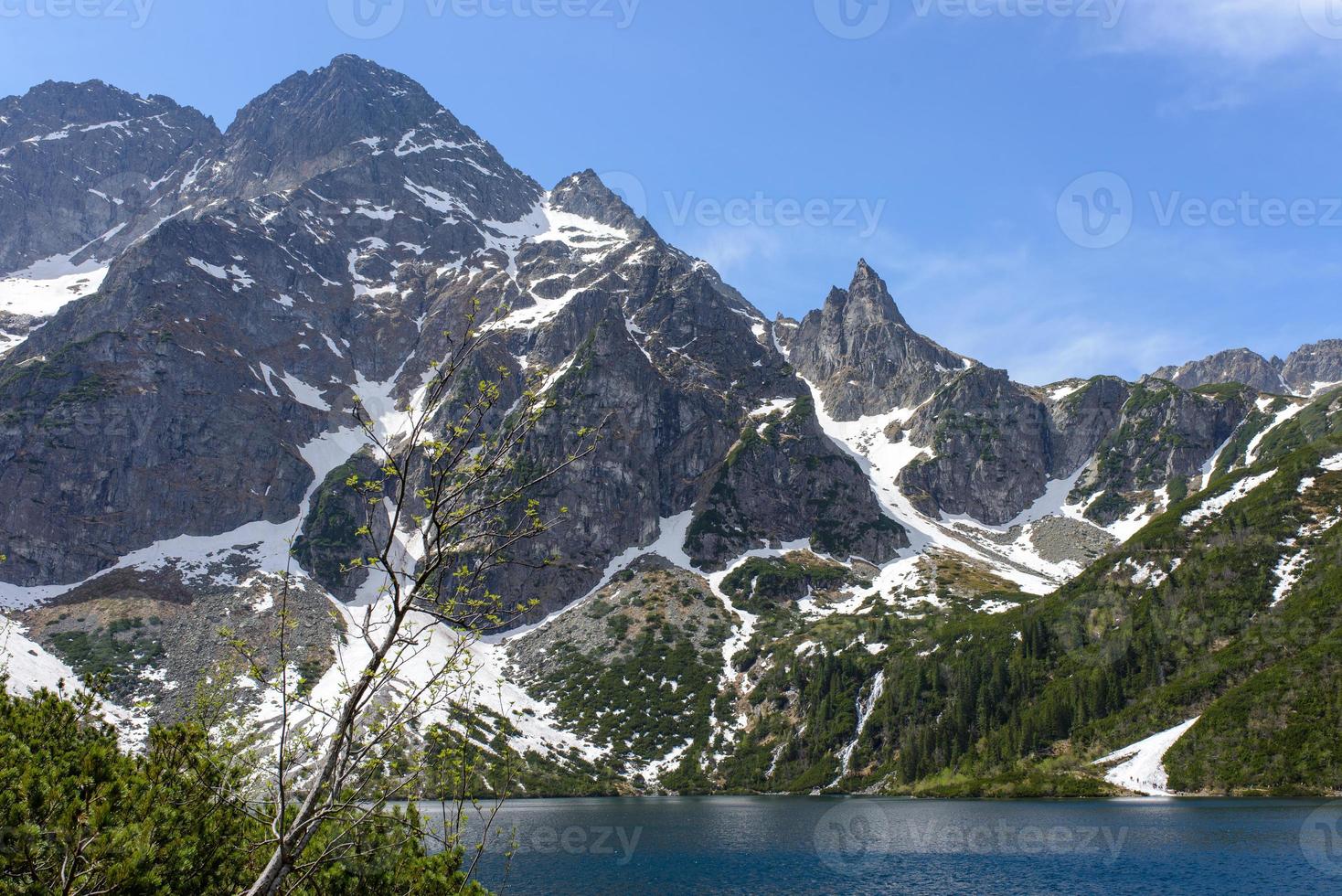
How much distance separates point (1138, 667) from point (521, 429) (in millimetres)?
173747

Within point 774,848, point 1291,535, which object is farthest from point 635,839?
point 1291,535

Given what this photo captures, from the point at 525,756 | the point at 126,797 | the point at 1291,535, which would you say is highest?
the point at 1291,535

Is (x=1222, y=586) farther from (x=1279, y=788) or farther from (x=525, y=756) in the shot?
(x=525, y=756)

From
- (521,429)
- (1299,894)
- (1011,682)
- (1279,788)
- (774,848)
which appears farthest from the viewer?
(1011,682)

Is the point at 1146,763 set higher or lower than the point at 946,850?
lower

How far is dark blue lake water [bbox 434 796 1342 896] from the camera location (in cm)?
5944

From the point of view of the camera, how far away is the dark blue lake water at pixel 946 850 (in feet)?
195

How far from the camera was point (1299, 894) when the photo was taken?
5216 cm

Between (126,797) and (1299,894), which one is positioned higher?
(126,797)

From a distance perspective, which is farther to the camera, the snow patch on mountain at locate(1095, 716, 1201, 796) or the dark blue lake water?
the snow patch on mountain at locate(1095, 716, 1201, 796)

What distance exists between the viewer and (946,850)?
250ft

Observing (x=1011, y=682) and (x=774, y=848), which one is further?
(x=1011, y=682)

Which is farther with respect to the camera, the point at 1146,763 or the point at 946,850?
the point at 1146,763

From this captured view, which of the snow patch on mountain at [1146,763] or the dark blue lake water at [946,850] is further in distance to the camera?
the snow patch on mountain at [1146,763]
